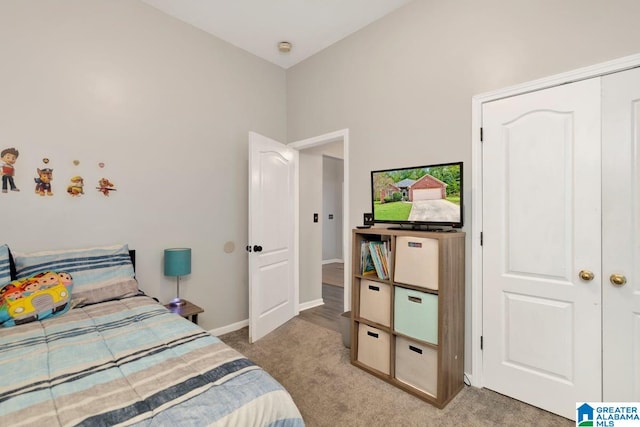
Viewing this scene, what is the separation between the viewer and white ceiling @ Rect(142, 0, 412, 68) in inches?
104

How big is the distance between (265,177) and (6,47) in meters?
2.05

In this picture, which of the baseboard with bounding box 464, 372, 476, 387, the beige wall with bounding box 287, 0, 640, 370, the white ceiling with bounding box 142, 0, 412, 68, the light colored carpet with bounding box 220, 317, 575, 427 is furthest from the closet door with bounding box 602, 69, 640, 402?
the white ceiling with bounding box 142, 0, 412, 68

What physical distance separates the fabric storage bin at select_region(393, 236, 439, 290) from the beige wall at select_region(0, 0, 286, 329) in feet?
6.08

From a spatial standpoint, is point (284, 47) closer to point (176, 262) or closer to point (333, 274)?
point (176, 262)

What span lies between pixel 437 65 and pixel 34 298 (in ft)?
10.3

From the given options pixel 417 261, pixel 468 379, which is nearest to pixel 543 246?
pixel 417 261

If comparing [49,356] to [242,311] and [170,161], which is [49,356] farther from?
[242,311]

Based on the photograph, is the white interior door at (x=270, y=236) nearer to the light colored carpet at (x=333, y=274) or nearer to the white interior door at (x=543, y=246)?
the light colored carpet at (x=333, y=274)

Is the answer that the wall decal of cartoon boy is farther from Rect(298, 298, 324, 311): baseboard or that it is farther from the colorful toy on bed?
Rect(298, 298, 324, 311): baseboard

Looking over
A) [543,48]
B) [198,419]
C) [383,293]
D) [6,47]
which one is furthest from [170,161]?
[543,48]

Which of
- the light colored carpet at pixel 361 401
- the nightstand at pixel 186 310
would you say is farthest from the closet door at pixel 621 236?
the nightstand at pixel 186 310

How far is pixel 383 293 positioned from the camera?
234 cm

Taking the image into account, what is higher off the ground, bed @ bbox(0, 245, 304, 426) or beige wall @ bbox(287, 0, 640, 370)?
beige wall @ bbox(287, 0, 640, 370)

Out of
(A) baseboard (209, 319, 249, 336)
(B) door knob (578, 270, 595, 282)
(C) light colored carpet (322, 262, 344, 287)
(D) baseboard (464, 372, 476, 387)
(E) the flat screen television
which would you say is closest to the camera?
(B) door knob (578, 270, 595, 282)
